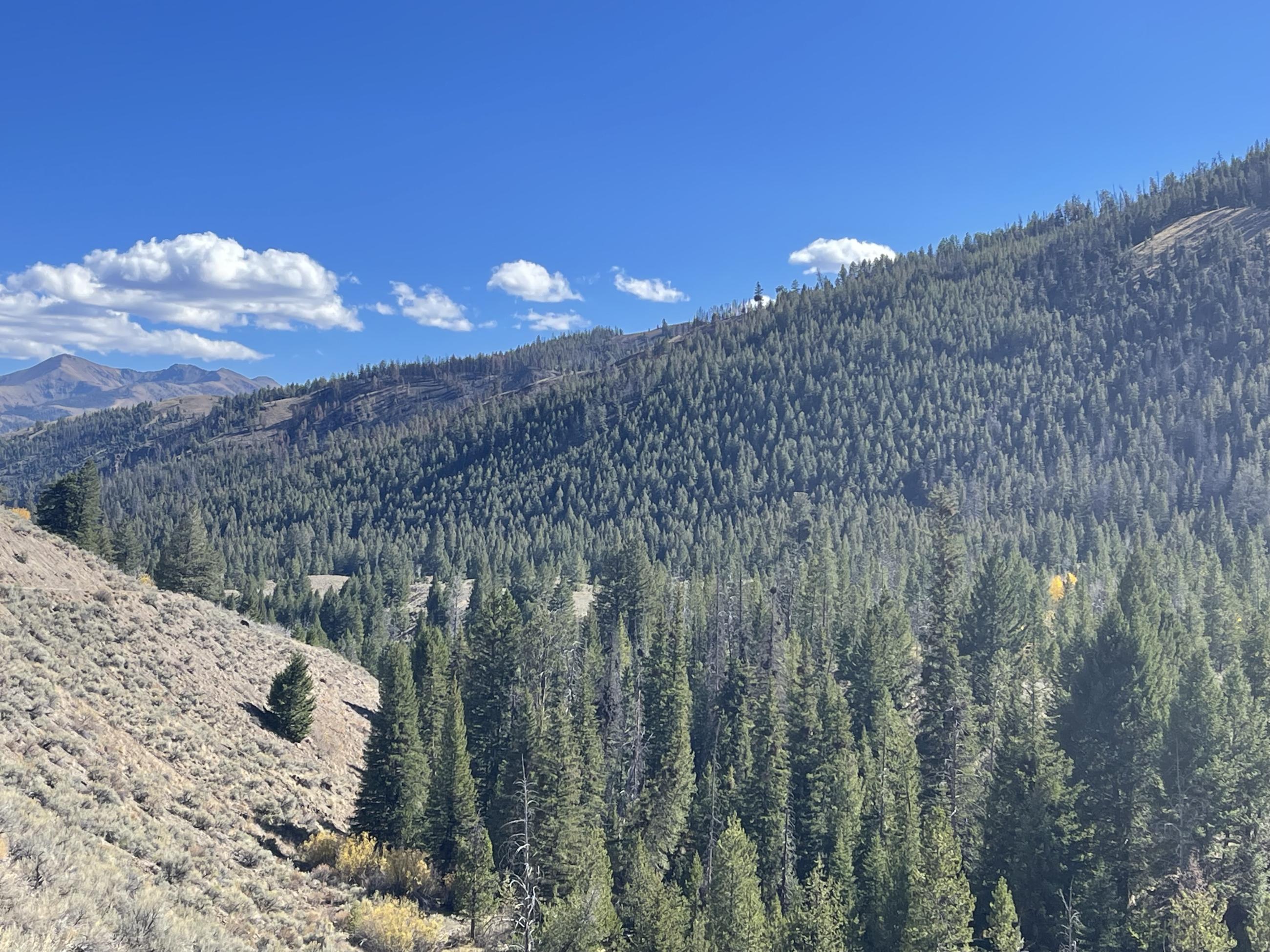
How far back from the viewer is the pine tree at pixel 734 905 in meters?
29.5

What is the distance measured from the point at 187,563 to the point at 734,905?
63886 mm

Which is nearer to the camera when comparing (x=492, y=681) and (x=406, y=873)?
(x=406, y=873)

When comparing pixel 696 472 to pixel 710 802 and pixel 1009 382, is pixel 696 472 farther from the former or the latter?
pixel 710 802

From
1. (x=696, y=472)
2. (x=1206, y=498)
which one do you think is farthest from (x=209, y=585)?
(x=1206, y=498)

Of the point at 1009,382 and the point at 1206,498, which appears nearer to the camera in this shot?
the point at 1206,498

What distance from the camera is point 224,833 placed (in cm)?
2961

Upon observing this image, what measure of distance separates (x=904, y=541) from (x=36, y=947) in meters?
121

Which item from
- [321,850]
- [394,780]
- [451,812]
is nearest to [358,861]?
[321,850]

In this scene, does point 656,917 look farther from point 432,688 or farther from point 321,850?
point 432,688

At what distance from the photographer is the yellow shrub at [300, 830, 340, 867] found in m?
32.7

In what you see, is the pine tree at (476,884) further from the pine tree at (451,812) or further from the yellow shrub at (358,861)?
the yellow shrub at (358,861)

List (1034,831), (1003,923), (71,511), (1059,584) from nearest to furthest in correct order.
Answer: (1003,923) → (1034,831) → (71,511) → (1059,584)

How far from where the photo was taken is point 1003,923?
97.0 feet

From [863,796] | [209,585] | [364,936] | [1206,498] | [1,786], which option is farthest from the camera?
[1206,498]
